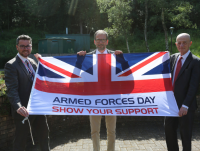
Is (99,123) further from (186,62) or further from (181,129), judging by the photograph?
(186,62)

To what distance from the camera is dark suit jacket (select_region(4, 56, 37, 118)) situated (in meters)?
3.01

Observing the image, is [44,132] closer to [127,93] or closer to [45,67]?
[45,67]

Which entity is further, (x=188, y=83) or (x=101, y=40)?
(x=101, y=40)

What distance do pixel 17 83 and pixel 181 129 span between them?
2.86 m

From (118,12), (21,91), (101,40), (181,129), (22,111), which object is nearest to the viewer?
(22,111)

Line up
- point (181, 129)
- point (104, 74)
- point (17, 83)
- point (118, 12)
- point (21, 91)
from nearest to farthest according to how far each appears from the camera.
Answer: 1. point (17, 83)
2. point (21, 91)
3. point (181, 129)
4. point (104, 74)
5. point (118, 12)

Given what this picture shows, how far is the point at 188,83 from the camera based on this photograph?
3.22 metres

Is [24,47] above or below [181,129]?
above

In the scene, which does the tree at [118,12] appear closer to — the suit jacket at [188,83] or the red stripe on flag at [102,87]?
the red stripe on flag at [102,87]

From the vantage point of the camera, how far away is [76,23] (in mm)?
46750

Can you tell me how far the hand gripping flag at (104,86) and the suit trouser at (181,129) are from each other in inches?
11.2

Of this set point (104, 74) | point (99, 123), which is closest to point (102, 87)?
point (104, 74)

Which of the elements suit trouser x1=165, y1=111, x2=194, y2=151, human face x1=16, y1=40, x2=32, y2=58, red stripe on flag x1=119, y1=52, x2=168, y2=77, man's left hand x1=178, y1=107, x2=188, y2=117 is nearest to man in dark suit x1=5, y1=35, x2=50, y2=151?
human face x1=16, y1=40, x2=32, y2=58

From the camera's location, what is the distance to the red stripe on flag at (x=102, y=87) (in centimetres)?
345
